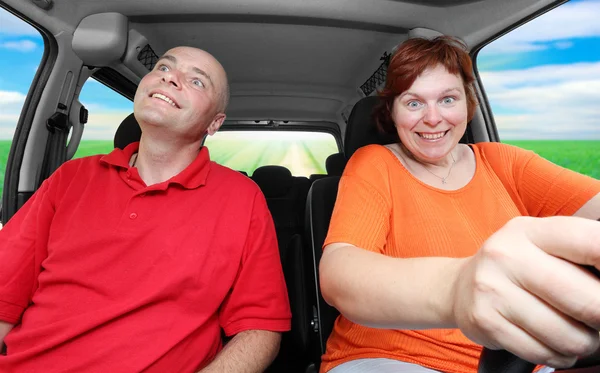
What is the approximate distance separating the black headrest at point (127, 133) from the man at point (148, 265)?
320 mm

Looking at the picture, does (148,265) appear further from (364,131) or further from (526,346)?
(526,346)

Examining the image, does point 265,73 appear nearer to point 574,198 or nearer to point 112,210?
point 112,210

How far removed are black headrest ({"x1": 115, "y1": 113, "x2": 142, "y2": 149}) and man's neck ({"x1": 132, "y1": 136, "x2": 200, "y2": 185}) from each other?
32cm

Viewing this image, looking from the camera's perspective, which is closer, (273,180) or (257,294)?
(257,294)

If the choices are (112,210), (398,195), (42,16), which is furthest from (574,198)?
(42,16)

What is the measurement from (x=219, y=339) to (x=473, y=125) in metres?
1.64

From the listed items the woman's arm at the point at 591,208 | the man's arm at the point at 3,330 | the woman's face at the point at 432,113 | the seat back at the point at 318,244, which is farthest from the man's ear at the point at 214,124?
the woman's arm at the point at 591,208

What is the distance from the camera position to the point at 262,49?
2.61m

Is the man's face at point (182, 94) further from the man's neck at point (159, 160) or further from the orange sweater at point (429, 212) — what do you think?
the orange sweater at point (429, 212)

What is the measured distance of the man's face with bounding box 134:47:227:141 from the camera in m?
1.49

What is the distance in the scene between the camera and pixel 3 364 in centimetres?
119

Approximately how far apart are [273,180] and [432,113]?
101 inches

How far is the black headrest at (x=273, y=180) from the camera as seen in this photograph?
3795 mm

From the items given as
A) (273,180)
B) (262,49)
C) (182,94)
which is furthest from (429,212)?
(273,180)
